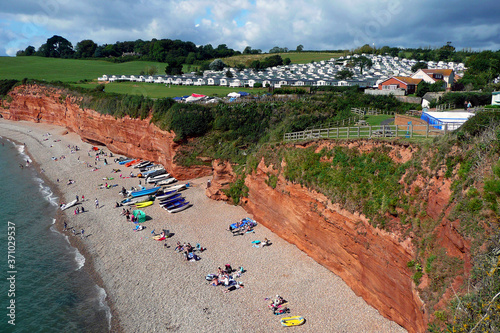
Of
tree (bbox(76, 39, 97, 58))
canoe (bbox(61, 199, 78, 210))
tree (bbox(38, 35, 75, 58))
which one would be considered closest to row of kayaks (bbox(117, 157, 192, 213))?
canoe (bbox(61, 199, 78, 210))

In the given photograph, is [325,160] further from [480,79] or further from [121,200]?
[480,79]

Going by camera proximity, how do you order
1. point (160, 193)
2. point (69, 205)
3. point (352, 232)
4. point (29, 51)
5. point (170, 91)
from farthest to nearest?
point (29, 51)
point (170, 91)
point (160, 193)
point (69, 205)
point (352, 232)

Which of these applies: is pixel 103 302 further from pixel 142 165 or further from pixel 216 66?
pixel 216 66

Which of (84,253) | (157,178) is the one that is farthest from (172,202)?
(84,253)

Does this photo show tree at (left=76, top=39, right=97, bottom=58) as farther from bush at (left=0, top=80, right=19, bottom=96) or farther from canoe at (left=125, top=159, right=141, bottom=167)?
canoe at (left=125, top=159, right=141, bottom=167)

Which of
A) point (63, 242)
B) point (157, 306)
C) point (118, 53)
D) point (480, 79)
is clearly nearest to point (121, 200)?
point (63, 242)

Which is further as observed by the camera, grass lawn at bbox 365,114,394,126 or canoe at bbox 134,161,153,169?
canoe at bbox 134,161,153,169

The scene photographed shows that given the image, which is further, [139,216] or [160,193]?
[160,193]
